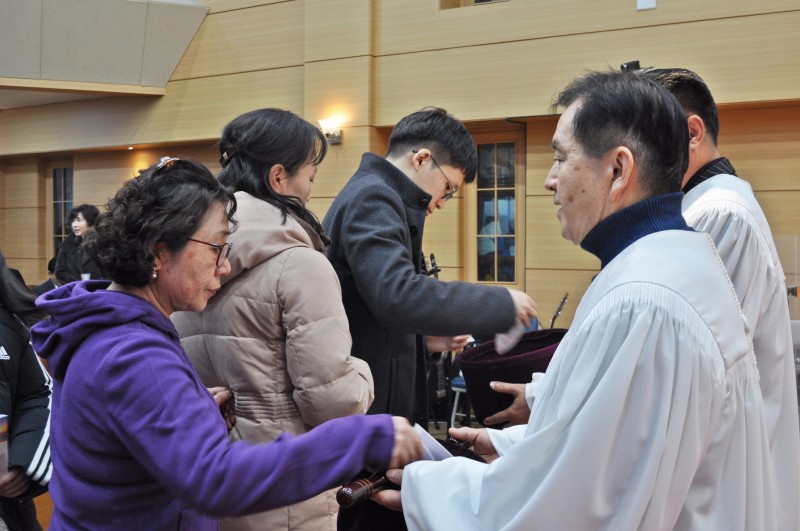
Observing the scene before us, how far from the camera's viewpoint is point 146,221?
1.37 m

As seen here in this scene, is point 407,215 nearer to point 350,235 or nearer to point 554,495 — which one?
point 350,235

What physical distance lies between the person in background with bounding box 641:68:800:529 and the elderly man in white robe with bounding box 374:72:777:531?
1.47 ft

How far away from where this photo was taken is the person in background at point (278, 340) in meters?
1.79

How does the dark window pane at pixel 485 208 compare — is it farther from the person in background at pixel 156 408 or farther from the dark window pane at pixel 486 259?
the person in background at pixel 156 408

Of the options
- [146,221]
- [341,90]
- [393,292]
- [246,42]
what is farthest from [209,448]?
[246,42]

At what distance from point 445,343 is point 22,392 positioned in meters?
1.30

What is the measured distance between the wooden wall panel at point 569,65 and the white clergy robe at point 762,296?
4397 millimetres

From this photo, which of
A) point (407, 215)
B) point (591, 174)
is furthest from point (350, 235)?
point (591, 174)

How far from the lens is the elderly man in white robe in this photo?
1.08 m

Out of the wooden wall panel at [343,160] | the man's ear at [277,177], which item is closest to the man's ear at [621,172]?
the man's ear at [277,177]

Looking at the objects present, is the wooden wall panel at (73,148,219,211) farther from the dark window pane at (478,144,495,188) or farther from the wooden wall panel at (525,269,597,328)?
the wooden wall panel at (525,269,597,328)

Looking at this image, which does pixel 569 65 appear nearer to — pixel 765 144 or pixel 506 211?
pixel 506 211

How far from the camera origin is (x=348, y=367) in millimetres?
1839

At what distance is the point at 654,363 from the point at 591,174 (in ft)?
1.18
